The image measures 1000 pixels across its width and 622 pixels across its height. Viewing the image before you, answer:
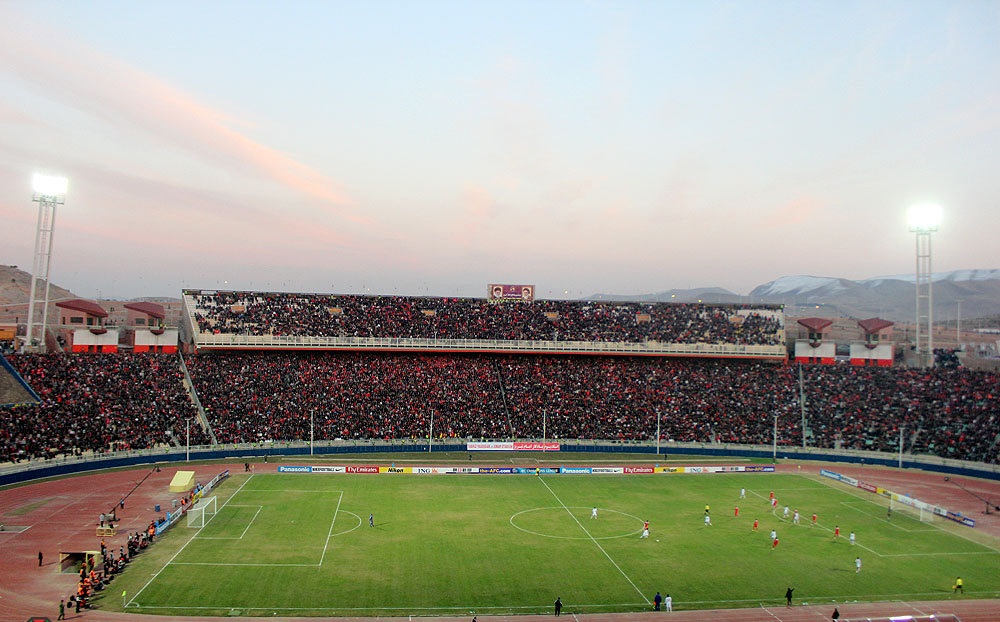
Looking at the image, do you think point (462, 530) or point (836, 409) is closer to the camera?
point (462, 530)

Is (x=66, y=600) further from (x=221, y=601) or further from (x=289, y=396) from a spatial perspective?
(x=289, y=396)

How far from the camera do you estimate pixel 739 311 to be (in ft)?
320

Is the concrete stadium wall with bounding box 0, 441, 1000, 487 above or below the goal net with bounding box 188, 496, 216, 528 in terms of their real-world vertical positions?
above

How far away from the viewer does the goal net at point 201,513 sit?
45938 millimetres

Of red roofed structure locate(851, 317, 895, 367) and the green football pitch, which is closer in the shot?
the green football pitch

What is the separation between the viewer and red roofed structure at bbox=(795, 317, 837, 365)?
3600 inches

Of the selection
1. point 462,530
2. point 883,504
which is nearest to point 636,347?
point 883,504

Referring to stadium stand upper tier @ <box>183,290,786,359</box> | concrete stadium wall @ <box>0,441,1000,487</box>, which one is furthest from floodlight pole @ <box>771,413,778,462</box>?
stadium stand upper tier @ <box>183,290,786,359</box>

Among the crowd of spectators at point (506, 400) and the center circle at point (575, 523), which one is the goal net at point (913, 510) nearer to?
the crowd of spectators at point (506, 400)

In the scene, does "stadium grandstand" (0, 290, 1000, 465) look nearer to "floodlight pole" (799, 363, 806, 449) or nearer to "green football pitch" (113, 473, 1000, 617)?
"floodlight pole" (799, 363, 806, 449)

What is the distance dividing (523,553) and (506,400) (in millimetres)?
40618

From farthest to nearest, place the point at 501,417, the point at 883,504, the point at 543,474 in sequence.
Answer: the point at 501,417, the point at 543,474, the point at 883,504

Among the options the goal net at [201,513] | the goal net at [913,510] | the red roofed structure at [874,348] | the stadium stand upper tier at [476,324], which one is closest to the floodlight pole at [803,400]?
the stadium stand upper tier at [476,324]

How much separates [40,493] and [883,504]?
212ft
